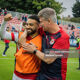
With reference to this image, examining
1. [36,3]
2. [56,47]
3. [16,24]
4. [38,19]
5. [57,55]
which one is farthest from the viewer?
[36,3]

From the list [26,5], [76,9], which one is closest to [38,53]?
[26,5]

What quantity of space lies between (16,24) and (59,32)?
93.1 feet

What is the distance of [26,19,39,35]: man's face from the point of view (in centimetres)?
299

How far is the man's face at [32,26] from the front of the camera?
2986 millimetres

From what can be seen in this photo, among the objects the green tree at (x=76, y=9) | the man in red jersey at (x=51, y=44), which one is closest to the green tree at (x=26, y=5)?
the green tree at (x=76, y=9)

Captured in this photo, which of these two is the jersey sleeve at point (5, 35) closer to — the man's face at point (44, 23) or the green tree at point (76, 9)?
the man's face at point (44, 23)

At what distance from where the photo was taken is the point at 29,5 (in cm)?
4578

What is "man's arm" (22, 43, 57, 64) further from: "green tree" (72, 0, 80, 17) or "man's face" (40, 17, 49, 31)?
"green tree" (72, 0, 80, 17)

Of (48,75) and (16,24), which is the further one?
(16,24)

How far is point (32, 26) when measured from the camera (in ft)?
9.84

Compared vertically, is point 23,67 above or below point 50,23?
below

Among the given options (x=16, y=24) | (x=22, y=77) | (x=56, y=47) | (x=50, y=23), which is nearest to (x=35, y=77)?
(x=22, y=77)

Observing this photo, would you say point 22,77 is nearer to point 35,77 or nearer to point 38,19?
point 35,77

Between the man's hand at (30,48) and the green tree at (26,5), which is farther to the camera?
the green tree at (26,5)
